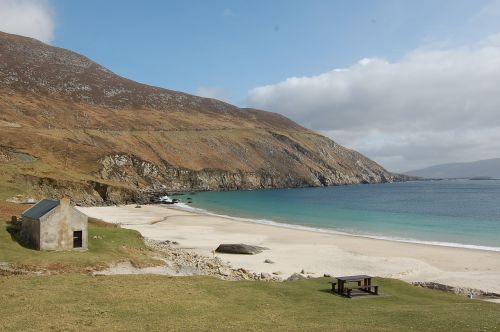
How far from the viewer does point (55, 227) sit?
102 ft

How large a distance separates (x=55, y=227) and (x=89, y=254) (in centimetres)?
314

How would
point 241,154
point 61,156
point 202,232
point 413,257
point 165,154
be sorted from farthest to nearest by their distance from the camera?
point 241,154, point 165,154, point 61,156, point 202,232, point 413,257

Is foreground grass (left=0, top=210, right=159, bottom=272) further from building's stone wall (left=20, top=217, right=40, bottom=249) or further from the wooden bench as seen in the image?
the wooden bench

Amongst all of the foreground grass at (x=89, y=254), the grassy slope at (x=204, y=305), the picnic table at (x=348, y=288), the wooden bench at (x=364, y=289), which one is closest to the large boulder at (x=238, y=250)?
the foreground grass at (x=89, y=254)

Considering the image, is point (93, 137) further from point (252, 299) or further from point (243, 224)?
point (252, 299)

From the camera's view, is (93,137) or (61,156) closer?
(61,156)

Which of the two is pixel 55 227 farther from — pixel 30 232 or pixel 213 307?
pixel 213 307

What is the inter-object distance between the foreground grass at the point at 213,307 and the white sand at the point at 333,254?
31.1 ft

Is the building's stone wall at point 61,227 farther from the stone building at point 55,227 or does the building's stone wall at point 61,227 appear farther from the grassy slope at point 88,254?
the grassy slope at point 88,254

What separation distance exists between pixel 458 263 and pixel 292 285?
68.9 feet

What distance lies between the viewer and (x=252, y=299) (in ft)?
72.2

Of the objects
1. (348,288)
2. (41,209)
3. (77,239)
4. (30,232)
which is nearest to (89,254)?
(77,239)

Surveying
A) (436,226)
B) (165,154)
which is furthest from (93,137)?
(436,226)

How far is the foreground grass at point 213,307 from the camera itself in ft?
55.4
